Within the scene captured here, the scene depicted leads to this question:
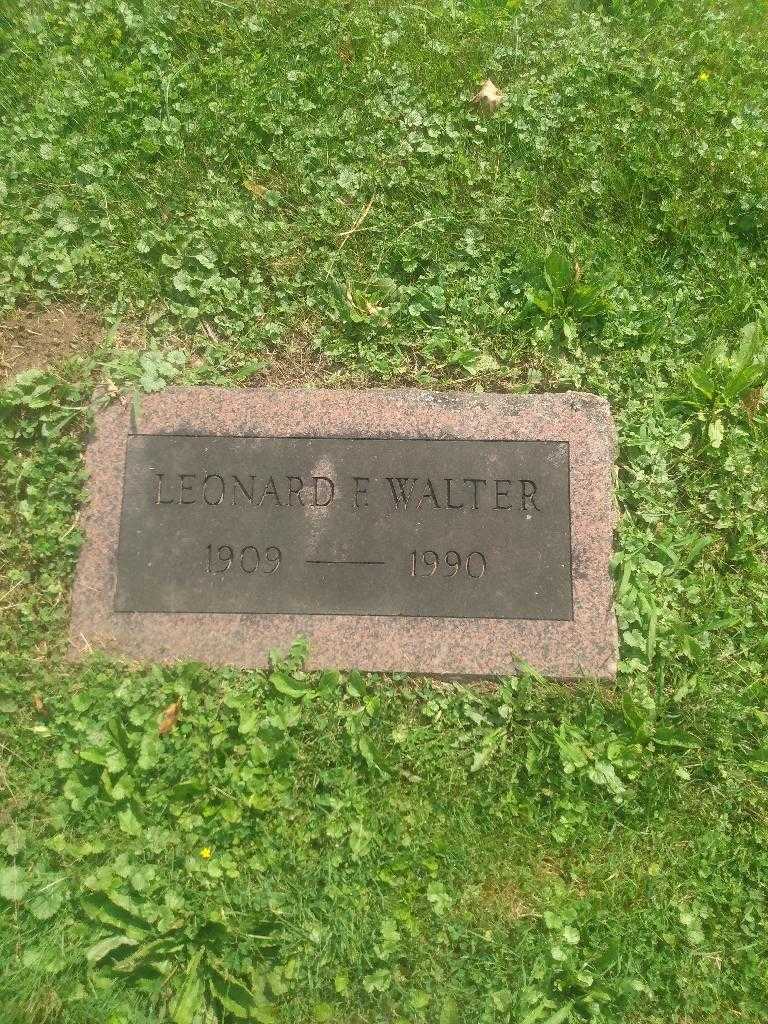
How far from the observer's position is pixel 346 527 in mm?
2723

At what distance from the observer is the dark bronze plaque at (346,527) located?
2.68 metres

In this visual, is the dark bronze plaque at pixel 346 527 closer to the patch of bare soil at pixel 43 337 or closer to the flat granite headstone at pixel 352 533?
the flat granite headstone at pixel 352 533

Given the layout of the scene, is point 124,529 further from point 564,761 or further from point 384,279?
point 564,761

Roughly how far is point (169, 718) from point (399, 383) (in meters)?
1.60

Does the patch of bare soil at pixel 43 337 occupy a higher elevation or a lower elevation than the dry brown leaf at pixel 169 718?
higher

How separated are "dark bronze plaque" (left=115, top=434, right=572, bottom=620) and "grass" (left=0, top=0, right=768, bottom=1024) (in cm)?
28

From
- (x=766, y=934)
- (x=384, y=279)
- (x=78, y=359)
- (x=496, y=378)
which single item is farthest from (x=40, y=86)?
(x=766, y=934)

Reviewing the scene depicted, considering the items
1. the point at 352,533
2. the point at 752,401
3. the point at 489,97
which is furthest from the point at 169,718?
the point at 489,97

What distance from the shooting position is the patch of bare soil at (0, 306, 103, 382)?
10.1ft

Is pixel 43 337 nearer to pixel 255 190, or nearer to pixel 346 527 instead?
pixel 255 190

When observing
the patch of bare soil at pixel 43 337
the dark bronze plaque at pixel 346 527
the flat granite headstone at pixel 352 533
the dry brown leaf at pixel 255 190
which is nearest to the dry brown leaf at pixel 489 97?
the dry brown leaf at pixel 255 190

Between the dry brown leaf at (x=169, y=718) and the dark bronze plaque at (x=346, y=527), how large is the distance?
0.36 meters

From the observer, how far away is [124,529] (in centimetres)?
273

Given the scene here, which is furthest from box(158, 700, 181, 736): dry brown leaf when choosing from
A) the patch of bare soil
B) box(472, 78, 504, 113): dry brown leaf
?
box(472, 78, 504, 113): dry brown leaf
